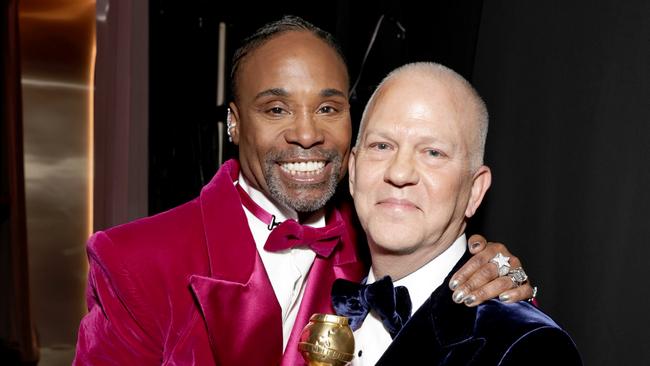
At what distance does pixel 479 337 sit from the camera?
5.59 feet

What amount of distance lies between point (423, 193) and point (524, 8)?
1449mm

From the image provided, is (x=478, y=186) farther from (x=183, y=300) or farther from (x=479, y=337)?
(x=183, y=300)

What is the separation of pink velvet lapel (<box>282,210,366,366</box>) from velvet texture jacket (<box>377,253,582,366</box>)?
56 centimetres

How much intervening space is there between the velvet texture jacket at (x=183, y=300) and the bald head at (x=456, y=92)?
0.74 m

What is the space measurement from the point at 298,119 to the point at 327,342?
40.8 inches

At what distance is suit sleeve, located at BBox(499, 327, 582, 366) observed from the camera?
1.60 metres

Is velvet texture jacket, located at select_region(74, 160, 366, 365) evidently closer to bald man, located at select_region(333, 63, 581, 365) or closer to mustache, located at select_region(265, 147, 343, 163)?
mustache, located at select_region(265, 147, 343, 163)

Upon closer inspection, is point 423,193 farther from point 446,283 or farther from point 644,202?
point 644,202

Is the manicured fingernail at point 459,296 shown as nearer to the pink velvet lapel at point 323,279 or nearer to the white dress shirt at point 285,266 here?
the pink velvet lapel at point 323,279

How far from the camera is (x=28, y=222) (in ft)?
20.5

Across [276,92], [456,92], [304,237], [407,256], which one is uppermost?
[456,92]

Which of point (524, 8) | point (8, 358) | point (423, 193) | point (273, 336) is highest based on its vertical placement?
point (524, 8)

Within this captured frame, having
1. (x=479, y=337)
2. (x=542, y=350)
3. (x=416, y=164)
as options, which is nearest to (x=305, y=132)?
(x=416, y=164)

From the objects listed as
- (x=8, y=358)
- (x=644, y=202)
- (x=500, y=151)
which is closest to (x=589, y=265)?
(x=644, y=202)
